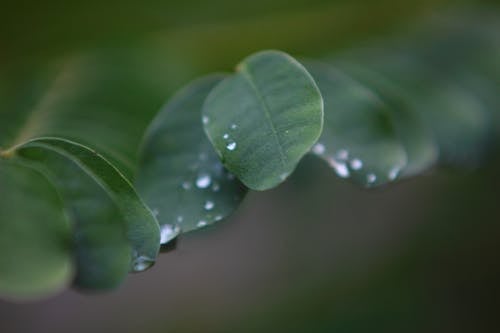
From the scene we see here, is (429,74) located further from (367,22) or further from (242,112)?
(242,112)

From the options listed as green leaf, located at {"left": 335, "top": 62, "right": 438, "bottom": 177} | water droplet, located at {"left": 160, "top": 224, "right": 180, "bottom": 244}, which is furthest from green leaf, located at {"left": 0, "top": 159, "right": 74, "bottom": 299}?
green leaf, located at {"left": 335, "top": 62, "right": 438, "bottom": 177}

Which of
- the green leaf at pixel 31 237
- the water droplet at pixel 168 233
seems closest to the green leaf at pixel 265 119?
the water droplet at pixel 168 233

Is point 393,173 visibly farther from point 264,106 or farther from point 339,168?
point 264,106

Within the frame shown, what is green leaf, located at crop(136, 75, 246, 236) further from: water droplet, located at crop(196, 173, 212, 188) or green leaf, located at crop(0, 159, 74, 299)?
green leaf, located at crop(0, 159, 74, 299)

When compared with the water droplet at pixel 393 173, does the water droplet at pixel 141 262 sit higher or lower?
higher

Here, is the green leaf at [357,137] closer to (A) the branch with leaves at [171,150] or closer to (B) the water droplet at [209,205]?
(A) the branch with leaves at [171,150]

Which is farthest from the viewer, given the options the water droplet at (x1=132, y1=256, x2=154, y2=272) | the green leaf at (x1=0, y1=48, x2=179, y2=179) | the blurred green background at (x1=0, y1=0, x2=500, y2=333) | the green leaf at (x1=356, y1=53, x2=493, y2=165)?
the blurred green background at (x1=0, y1=0, x2=500, y2=333)

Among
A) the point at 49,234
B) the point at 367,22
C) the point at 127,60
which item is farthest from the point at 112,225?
the point at 367,22
